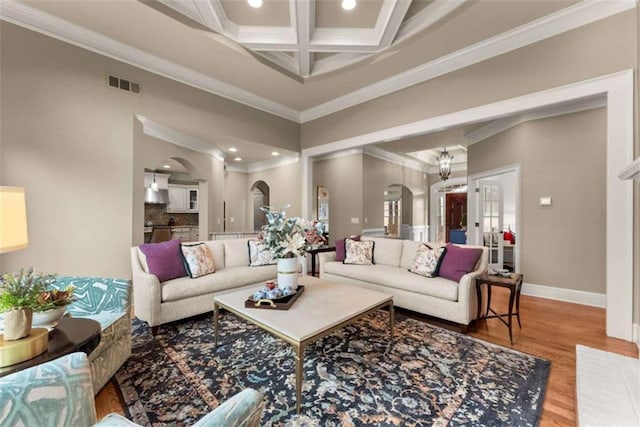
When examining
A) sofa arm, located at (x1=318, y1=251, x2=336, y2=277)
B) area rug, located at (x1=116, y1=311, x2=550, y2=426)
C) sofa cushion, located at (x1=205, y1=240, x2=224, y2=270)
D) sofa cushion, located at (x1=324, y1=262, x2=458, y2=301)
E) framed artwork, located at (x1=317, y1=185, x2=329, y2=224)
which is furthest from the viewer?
framed artwork, located at (x1=317, y1=185, x2=329, y2=224)


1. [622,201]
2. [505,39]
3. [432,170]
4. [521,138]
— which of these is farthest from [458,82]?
[432,170]

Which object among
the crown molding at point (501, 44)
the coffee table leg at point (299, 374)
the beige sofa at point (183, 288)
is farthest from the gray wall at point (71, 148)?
the crown molding at point (501, 44)

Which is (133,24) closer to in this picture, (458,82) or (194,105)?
(194,105)

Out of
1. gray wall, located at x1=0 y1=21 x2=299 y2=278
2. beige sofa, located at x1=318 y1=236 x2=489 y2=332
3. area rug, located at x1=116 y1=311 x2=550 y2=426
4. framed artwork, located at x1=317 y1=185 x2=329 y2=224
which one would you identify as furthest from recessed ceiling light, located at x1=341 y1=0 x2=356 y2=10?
framed artwork, located at x1=317 y1=185 x2=329 y2=224

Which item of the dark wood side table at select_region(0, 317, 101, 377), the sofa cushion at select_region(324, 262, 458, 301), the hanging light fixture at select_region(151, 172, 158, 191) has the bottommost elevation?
the sofa cushion at select_region(324, 262, 458, 301)

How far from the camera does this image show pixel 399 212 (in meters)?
8.62

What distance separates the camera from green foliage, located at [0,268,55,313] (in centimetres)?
119

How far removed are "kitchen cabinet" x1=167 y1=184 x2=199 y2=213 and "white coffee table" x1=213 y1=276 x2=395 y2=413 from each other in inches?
279

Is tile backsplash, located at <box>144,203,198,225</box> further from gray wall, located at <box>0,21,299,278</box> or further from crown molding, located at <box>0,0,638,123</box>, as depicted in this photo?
crown molding, located at <box>0,0,638,123</box>

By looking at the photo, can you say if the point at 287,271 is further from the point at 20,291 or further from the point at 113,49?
the point at 113,49

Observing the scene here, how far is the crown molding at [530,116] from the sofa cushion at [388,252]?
245 cm

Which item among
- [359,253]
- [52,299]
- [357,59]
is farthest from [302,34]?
[52,299]

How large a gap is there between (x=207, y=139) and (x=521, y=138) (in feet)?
18.0

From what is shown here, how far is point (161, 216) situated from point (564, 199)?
963cm
